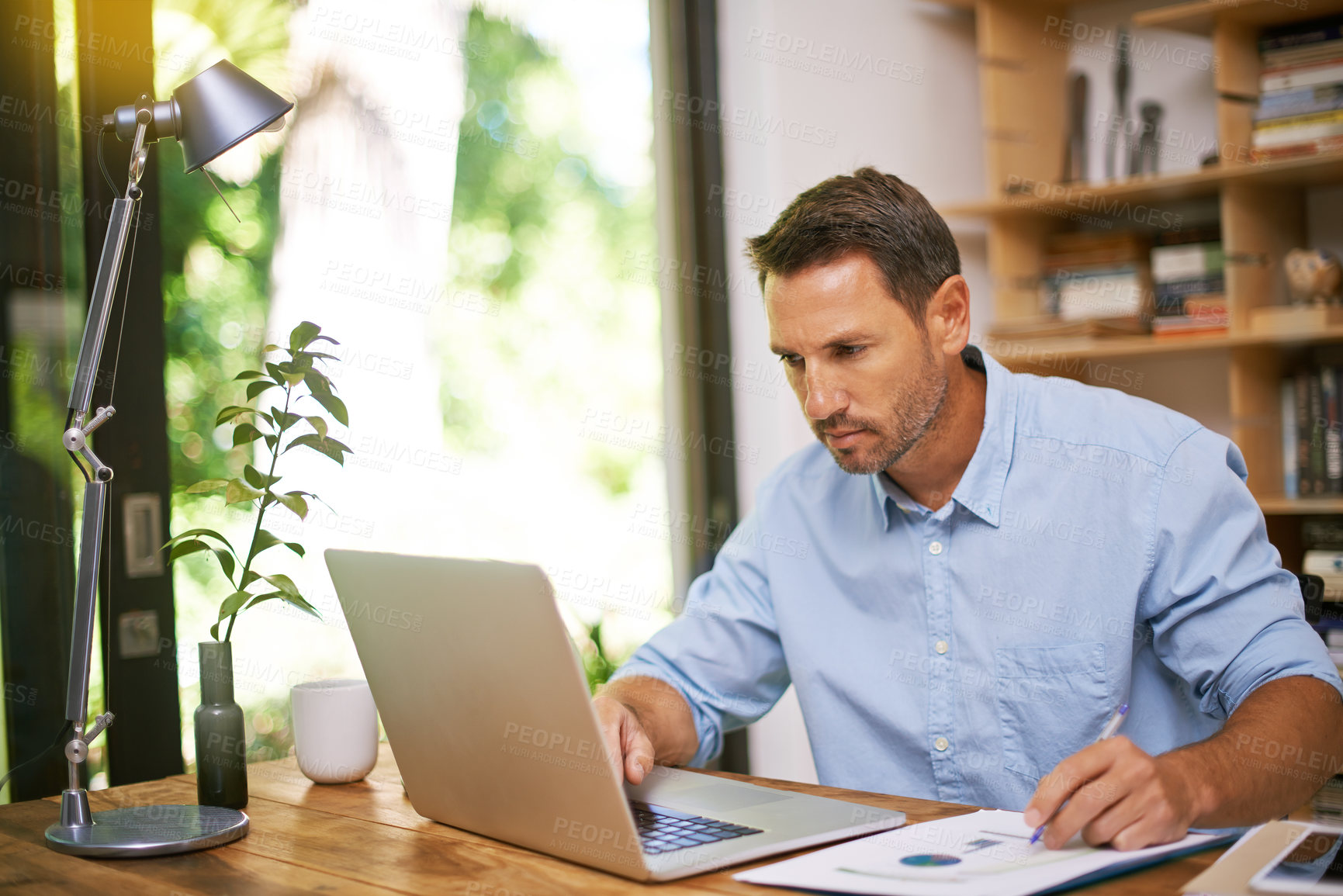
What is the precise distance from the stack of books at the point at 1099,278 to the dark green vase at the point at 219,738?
2.07m

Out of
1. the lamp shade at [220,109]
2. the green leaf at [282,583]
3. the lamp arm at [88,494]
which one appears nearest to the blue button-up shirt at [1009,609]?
the green leaf at [282,583]

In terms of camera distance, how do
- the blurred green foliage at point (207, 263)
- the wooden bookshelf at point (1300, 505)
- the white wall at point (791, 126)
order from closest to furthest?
the blurred green foliage at point (207, 263), the wooden bookshelf at point (1300, 505), the white wall at point (791, 126)

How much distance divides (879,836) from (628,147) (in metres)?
2.16

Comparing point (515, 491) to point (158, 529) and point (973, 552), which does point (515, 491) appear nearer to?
point (158, 529)

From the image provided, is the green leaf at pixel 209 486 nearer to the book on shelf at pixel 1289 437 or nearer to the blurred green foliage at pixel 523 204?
the blurred green foliage at pixel 523 204

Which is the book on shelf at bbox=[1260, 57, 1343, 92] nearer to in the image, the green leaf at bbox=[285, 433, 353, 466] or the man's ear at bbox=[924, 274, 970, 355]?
the man's ear at bbox=[924, 274, 970, 355]

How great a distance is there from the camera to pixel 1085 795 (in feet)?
3.19

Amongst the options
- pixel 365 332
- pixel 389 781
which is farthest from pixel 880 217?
pixel 365 332

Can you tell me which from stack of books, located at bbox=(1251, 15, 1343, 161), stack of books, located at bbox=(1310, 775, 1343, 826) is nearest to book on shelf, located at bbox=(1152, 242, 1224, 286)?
stack of books, located at bbox=(1251, 15, 1343, 161)

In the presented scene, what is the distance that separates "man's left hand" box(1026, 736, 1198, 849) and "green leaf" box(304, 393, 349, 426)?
0.94m

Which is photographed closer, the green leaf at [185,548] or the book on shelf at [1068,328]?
the green leaf at [185,548]

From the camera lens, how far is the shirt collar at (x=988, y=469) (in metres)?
1.52

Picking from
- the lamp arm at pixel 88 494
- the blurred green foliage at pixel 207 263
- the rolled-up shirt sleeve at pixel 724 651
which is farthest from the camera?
the blurred green foliage at pixel 207 263

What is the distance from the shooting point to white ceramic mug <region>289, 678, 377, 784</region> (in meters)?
1.47
